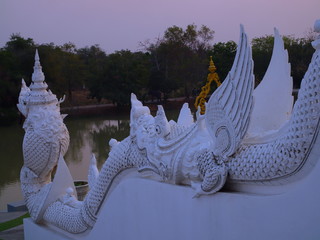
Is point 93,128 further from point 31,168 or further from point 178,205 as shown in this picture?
point 178,205

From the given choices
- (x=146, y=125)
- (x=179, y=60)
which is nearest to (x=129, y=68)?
(x=179, y=60)

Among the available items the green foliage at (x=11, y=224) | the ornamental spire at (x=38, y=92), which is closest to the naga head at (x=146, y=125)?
the ornamental spire at (x=38, y=92)

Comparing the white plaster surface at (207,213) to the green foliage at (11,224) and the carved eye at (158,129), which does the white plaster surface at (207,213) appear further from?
the green foliage at (11,224)

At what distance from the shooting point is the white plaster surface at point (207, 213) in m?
1.82

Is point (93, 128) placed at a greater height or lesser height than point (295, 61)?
lesser

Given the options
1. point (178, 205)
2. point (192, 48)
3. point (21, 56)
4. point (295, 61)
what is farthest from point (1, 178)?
point (192, 48)

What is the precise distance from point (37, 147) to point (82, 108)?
2116cm

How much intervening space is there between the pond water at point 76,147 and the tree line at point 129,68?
1.64 m

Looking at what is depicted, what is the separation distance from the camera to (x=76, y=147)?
540 inches

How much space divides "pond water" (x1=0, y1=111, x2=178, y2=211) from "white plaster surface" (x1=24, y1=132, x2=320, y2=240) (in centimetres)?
480

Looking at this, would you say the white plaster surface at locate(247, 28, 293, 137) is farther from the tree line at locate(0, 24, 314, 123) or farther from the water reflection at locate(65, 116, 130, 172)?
the tree line at locate(0, 24, 314, 123)

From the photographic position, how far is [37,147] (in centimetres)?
397

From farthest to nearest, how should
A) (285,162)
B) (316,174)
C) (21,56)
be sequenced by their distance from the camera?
(21,56)
(285,162)
(316,174)

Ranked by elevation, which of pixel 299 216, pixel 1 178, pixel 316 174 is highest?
pixel 316 174
